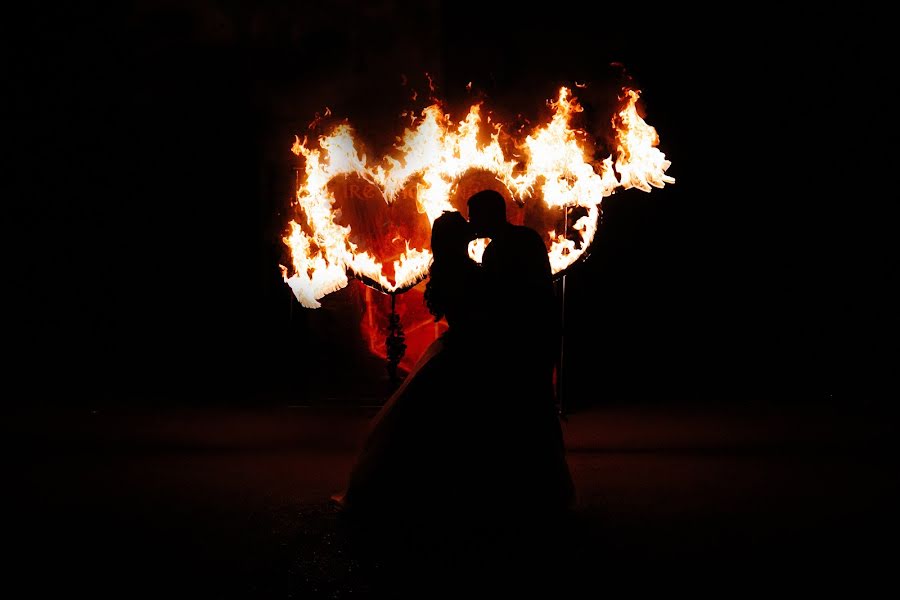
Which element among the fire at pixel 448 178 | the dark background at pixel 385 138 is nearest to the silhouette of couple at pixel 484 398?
the fire at pixel 448 178

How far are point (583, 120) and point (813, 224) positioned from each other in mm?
5455

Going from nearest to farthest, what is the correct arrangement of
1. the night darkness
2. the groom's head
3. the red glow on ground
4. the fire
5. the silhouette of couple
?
the silhouette of couple → the groom's head → the fire → the red glow on ground → the night darkness

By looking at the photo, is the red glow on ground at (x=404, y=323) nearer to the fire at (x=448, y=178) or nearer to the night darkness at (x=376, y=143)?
the night darkness at (x=376, y=143)

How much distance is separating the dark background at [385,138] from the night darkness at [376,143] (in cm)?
3

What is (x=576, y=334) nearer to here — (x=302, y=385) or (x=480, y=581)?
(x=302, y=385)

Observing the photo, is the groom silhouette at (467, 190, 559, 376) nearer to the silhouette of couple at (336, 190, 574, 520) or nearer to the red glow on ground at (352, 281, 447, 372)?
the silhouette of couple at (336, 190, 574, 520)

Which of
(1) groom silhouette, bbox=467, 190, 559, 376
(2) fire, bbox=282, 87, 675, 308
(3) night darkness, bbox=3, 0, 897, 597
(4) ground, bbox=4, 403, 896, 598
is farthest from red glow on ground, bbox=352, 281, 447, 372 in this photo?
(1) groom silhouette, bbox=467, 190, 559, 376

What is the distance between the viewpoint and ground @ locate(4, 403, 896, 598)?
4.86 meters

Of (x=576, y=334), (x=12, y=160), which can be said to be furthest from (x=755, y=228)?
(x=12, y=160)

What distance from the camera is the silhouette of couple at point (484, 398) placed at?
5.77 m

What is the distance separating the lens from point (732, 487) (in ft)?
23.5

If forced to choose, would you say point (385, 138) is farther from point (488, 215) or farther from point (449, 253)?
point (449, 253)

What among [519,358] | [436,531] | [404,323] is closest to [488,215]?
[519,358]

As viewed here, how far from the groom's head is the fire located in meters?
4.22
